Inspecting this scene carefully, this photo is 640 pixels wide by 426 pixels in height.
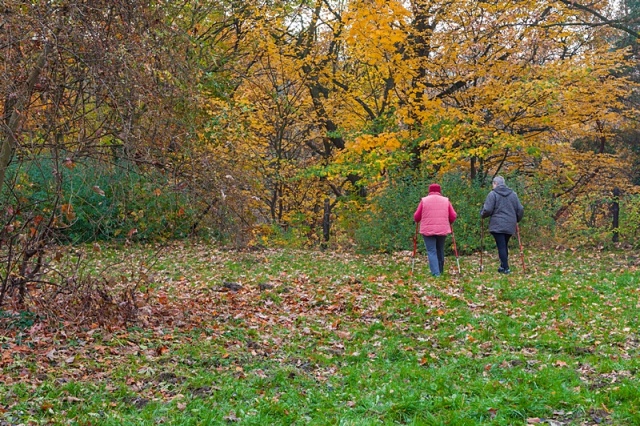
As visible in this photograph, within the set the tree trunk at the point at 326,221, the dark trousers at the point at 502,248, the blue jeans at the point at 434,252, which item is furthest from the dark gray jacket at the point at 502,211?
the tree trunk at the point at 326,221

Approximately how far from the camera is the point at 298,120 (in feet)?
70.7

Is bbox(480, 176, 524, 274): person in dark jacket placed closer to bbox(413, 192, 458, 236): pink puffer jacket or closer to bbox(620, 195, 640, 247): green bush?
bbox(413, 192, 458, 236): pink puffer jacket

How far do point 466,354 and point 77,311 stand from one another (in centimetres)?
469

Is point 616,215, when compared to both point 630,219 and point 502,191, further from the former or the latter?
point 502,191

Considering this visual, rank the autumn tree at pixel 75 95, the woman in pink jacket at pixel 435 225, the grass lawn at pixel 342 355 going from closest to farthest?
the grass lawn at pixel 342 355 → the autumn tree at pixel 75 95 → the woman in pink jacket at pixel 435 225

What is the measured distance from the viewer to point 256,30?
1669cm

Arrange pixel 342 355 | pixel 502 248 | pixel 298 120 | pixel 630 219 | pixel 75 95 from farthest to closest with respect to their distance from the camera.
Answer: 1. pixel 298 120
2. pixel 630 219
3. pixel 502 248
4. pixel 342 355
5. pixel 75 95

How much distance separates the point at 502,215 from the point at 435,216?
61.0 inches

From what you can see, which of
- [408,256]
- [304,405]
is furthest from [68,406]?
[408,256]

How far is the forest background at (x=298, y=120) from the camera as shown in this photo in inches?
263

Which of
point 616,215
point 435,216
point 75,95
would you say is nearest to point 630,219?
point 616,215

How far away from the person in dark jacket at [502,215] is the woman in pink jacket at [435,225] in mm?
925

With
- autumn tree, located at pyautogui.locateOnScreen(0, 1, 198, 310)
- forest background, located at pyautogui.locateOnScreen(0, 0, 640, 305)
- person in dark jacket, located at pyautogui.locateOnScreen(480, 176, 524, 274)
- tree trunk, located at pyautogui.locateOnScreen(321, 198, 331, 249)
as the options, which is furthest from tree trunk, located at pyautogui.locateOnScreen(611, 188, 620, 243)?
autumn tree, located at pyautogui.locateOnScreen(0, 1, 198, 310)

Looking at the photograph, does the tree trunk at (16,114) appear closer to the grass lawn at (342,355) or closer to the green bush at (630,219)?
the grass lawn at (342,355)
